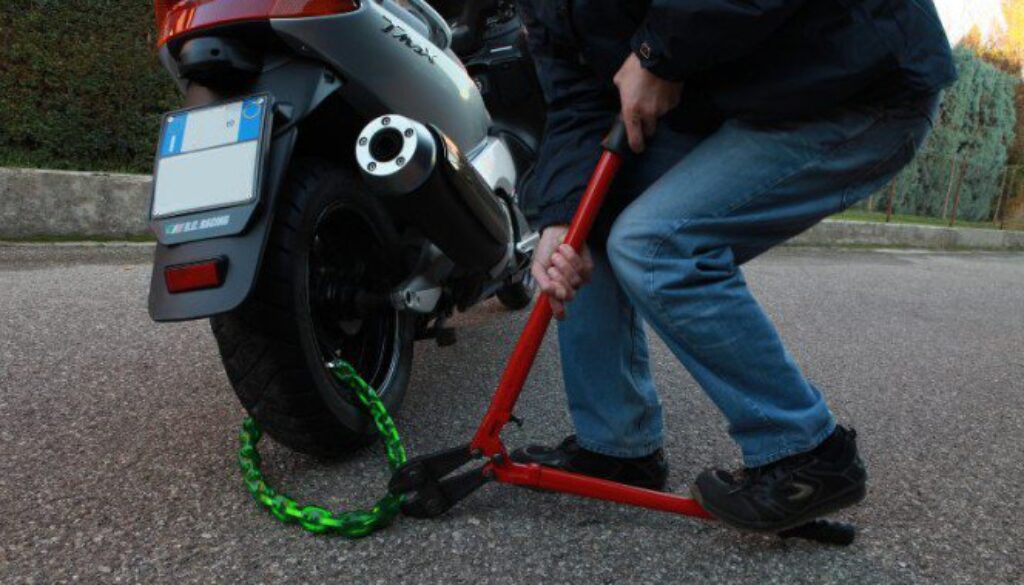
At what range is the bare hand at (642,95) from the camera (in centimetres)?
143

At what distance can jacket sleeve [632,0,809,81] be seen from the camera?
4.09ft

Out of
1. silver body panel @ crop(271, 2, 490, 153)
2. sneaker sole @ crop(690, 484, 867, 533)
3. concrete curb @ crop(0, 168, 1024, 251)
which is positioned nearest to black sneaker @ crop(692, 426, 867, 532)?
sneaker sole @ crop(690, 484, 867, 533)

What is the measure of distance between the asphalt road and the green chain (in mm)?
30

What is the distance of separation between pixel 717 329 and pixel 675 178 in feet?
0.96

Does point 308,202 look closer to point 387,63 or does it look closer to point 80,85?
point 387,63

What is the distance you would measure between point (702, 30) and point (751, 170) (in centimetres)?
31

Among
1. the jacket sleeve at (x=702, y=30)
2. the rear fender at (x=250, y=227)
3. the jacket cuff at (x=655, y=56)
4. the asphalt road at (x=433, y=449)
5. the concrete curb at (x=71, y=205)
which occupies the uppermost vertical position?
the jacket sleeve at (x=702, y=30)

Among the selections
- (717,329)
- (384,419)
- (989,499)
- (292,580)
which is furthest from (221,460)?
(989,499)

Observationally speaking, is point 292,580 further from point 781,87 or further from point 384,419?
point 781,87

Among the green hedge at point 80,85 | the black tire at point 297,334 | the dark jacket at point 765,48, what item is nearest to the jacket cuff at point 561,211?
the dark jacket at point 765,48

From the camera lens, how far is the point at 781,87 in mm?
1390

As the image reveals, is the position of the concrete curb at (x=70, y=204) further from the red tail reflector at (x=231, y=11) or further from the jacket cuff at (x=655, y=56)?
the jacket cuff at (x=655, y=56)

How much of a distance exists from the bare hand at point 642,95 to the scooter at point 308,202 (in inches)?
15.5

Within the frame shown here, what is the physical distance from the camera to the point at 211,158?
1612 millimetres
